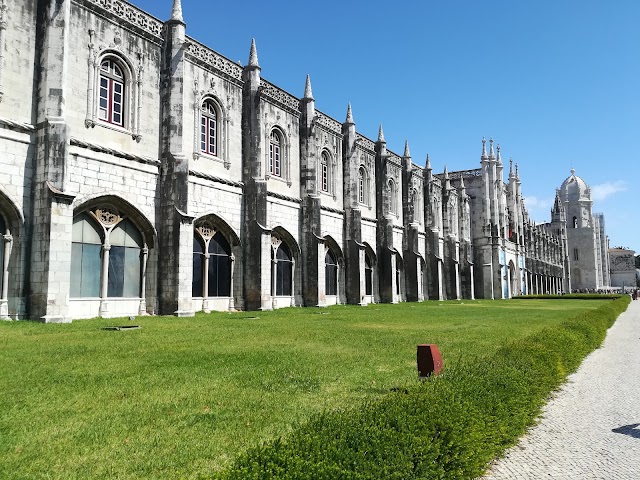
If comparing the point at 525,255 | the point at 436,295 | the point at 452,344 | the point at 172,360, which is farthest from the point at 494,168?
the point at 172,360

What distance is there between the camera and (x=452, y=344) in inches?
441

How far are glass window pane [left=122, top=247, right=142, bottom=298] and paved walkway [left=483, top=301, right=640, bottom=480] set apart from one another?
14736 millimetres

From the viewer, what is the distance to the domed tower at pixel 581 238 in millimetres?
101250

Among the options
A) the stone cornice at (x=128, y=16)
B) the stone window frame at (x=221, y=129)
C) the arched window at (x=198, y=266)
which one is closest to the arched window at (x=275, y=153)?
the stone window frame at (x=221, y=129)

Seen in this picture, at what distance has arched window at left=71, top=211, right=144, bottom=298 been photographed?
1631cm

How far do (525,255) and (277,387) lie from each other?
68920 millimetres

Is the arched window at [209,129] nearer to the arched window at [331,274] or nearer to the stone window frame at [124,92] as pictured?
the stone window frame at [124,92]

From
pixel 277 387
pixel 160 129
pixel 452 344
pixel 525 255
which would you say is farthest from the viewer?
pixel 525 255

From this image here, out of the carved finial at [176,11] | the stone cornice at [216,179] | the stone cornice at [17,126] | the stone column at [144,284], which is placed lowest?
the stone column at [144,284]

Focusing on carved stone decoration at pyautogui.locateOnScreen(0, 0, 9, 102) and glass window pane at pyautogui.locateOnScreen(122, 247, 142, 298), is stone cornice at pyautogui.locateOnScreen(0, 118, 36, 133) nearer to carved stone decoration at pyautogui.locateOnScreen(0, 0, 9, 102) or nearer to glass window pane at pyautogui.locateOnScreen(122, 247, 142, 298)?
carved stone decoration at pyautogui.locateOnScreen(0, 0, 9, 102)

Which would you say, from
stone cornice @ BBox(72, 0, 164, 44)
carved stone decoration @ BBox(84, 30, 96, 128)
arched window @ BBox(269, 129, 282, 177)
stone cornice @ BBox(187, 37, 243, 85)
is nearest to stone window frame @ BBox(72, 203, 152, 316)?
carved stone decoration @ BBox(84, 30, 96, 128)

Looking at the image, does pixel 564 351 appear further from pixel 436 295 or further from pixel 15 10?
pixel 436 295

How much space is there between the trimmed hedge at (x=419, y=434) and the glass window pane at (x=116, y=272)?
47.6 feet

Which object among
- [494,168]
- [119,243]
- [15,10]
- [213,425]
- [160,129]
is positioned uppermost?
[494,168]
